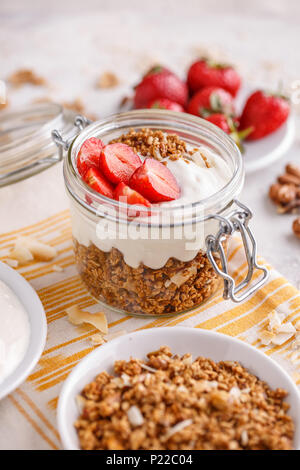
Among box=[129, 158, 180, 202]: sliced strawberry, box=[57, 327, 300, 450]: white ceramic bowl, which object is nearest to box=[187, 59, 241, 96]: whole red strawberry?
box=[129, 158, 180, 202]: sliced strawberry

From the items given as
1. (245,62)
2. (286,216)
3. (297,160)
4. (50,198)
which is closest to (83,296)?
(50,198)

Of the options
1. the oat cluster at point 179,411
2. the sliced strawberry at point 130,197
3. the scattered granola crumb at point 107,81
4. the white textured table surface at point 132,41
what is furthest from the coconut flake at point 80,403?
the scattered granola crumb at point 107,81

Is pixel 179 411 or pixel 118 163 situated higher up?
pixel 118 163

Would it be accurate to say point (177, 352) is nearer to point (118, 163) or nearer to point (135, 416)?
point (135, 416)

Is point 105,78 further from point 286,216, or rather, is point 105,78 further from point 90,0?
point 286,216

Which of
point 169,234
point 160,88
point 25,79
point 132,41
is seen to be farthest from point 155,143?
point 132,41

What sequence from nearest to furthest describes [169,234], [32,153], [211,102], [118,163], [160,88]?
[169,234], [118,163], [32,153], [211,102], [160,88]
